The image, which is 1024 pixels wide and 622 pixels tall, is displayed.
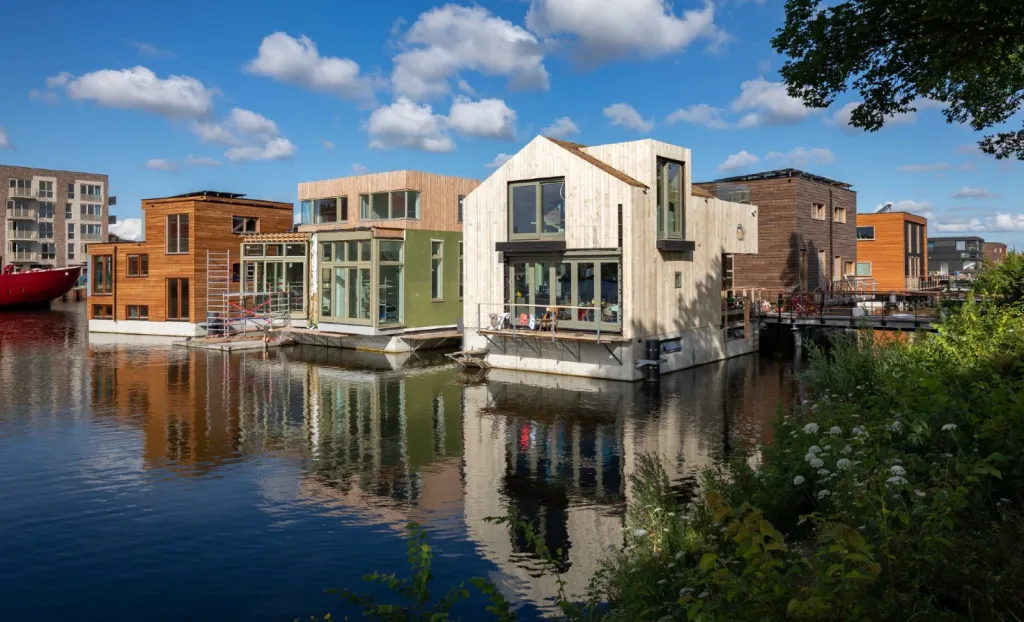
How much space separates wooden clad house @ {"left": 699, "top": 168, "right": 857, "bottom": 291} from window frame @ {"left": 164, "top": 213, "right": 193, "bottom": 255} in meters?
25.7

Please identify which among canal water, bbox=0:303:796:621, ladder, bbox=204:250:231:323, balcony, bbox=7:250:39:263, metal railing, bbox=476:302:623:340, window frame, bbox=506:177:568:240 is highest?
balcony, bbox=7:250:39:263

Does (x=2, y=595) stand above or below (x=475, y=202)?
below

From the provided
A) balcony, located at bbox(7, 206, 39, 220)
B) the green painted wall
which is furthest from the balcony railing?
the green painted wall

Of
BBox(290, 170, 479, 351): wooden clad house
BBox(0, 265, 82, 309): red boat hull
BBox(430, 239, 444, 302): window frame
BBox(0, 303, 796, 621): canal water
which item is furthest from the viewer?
BBox(0, 265, 82, 309): red boat hull

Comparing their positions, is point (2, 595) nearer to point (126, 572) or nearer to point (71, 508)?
point (126, 572)

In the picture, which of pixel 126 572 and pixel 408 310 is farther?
pixel 408 310

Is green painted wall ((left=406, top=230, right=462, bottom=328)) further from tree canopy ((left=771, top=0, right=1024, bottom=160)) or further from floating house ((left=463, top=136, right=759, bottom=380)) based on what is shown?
tree canopy ((left=771, top=0, right=1024, bottom=160))

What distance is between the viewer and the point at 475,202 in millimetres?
26250

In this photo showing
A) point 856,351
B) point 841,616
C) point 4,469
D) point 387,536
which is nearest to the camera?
point 841,616

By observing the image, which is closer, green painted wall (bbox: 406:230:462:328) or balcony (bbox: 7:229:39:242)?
green painted wall (bbox: 406:230:462:328)

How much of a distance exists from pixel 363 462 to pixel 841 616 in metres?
10.3

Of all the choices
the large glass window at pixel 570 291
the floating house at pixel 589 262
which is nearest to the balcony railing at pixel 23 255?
the floating house at pixel 589 262

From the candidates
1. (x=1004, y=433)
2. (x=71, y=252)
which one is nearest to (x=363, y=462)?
(x=1004, y=433)

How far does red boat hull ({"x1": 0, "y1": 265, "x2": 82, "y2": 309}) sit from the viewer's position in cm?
6072
